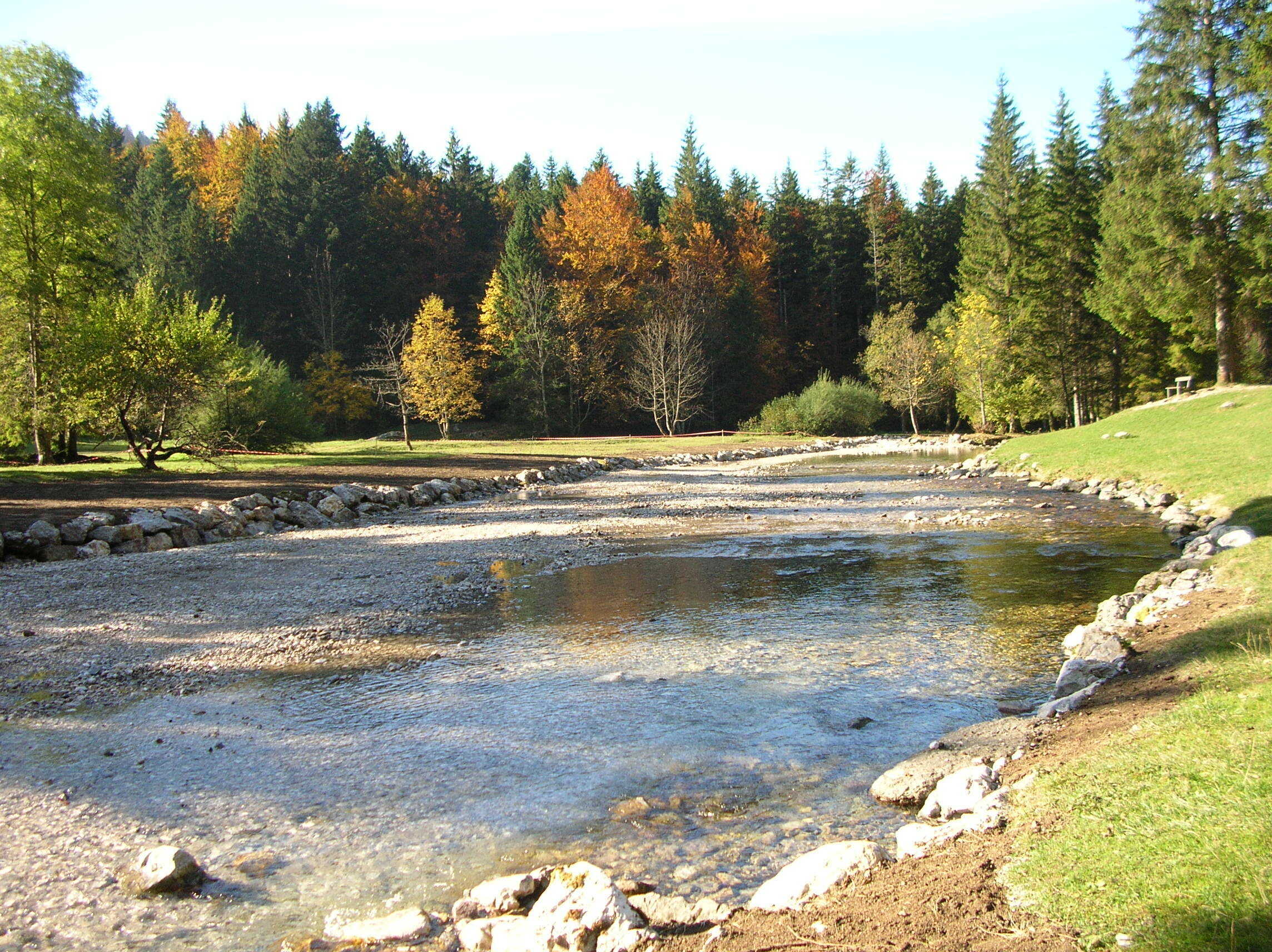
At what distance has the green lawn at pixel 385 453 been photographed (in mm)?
22484

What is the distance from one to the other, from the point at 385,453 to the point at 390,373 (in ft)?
61.2

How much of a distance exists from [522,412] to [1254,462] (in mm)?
45585

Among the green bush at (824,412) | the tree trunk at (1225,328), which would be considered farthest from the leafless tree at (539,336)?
the tree trunk at (1225,328)

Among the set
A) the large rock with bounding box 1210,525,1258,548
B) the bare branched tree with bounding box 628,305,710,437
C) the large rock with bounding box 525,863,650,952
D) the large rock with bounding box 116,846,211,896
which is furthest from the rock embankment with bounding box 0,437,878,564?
the bare branched tree with bounding box 628,305,710,437

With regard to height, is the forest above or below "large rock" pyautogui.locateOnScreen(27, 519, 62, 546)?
above

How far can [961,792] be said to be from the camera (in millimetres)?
4629

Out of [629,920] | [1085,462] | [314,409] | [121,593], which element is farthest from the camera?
[314,409]

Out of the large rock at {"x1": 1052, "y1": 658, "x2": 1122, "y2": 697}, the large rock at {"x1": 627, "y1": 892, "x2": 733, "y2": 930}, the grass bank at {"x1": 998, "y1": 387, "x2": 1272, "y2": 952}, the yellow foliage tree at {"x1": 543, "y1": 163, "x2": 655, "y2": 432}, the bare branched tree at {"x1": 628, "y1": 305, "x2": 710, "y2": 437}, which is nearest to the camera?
the grass bank at {"x1": 998, "y1": 387, "x2": 1272, "y2": 952}

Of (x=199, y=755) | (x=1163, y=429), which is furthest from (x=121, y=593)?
(x=1163, y=429)

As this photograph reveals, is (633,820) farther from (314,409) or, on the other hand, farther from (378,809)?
(314,409)

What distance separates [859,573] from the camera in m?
12.5

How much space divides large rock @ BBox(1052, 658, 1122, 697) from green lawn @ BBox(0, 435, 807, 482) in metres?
21.8

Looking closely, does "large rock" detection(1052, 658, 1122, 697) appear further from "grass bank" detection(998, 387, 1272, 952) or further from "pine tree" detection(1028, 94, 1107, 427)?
"pine tree" detection(1028, 94, 1107, 427)

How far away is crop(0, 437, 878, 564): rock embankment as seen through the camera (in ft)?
44.8
